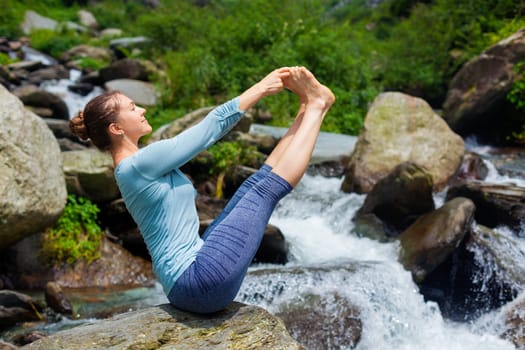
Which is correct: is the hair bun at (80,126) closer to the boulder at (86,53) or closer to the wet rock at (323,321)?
the wet rock at (323,321)

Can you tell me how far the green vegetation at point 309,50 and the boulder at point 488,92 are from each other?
2.81 meters

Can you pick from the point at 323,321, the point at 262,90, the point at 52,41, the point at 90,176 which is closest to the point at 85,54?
the point at 52,41

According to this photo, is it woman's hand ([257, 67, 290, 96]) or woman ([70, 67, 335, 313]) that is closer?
woman ([70, 67, 335, 313])

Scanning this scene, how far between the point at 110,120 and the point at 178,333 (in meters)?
1.12

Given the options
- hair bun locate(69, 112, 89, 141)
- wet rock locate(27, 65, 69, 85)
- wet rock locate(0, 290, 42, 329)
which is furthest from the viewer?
wet rock locate(27, 65, 69, 85)

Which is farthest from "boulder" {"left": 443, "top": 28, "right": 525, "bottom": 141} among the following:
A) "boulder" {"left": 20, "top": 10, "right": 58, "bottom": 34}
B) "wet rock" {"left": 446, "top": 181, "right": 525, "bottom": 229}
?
"boulder" {"left": 20, "top": 10, "right": 58, "bottom": 34}

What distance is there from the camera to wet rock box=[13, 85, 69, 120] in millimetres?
12250

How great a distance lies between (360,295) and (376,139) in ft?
12.7

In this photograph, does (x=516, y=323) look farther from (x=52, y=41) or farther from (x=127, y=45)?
(x=52, y=41)

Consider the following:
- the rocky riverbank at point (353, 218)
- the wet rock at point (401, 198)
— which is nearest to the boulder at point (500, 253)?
the rocky riverbank at point (353, 218)

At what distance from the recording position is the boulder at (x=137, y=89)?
572 inches

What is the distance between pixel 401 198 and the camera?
23.6 feet

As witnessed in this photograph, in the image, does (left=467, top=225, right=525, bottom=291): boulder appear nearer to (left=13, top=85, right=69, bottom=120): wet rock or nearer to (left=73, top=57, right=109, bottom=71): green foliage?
(left=13, top=85, right=69, bottom=120): wet rock

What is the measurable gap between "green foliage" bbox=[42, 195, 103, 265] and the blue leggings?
427 cm
